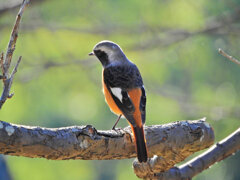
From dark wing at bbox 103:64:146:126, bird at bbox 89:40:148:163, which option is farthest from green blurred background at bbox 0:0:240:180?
dark wing at bbox 103:64:146:126

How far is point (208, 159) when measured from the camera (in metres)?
4.18

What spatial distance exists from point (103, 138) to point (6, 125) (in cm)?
82

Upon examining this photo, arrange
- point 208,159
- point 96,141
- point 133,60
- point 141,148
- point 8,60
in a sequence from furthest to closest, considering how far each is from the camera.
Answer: point 133,60, point 208,159, point 141,148, point 96,141, point 8,60

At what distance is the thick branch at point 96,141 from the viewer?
9.93ft

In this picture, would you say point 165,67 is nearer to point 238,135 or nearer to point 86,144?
point 238,135

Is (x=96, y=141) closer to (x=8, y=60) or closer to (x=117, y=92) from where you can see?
(x=8, y=60)

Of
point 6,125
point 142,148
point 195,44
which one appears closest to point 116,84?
point 142,148

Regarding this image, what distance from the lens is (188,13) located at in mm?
11117

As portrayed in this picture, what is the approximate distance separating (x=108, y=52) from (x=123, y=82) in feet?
1.93

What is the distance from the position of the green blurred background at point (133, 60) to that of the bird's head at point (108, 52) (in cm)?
239

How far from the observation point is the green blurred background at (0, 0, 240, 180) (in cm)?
855

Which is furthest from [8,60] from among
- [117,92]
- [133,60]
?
[133,60]

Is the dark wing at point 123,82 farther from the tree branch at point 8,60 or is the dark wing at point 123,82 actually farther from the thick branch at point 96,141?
the tree branch at point 8,60

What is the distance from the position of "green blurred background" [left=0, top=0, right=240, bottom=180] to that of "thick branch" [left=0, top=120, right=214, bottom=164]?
3909 mm
